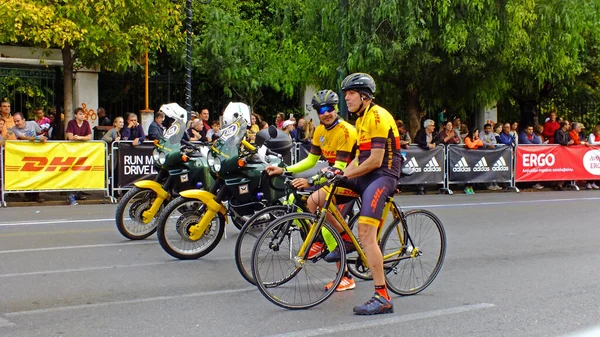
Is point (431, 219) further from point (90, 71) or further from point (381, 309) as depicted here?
point (90, 71)

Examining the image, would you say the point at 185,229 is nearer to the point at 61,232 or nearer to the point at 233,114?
the point at 233,114

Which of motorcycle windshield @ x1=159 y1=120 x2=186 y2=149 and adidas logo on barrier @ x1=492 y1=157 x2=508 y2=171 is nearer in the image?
motorcycle windshield @ x1=159 y1=120 x2=186 y2=149

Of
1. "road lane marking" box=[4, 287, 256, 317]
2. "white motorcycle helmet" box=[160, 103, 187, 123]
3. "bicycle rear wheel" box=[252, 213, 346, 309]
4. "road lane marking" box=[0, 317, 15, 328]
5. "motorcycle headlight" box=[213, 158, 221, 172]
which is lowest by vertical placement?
"road lane marking" box=[0, 317, 15, 328]

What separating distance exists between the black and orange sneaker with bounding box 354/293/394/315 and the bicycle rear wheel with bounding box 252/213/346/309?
0.32 metres

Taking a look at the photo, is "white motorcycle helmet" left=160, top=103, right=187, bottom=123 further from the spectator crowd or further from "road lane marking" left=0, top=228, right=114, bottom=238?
the spectator crowd

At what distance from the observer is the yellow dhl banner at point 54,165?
50.1 feet

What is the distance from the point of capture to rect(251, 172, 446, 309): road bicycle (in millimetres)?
6508

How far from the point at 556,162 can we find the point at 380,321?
15889 mm

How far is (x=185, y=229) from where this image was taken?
29.9 feet

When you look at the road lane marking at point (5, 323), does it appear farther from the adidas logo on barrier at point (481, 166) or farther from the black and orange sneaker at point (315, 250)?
the adidas logo on barrier at point (481, 166)

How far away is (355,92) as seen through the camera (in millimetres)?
6594

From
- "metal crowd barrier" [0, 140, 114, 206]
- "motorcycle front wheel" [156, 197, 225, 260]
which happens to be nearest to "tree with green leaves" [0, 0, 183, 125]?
"metal crowd barrier" [0, 140, 114, 206]

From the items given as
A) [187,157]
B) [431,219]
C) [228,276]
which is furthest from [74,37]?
[431,219]

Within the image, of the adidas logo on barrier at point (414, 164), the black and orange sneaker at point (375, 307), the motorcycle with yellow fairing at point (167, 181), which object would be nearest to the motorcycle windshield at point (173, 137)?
the motorcycle with yellow fairing at point (167, 181)
